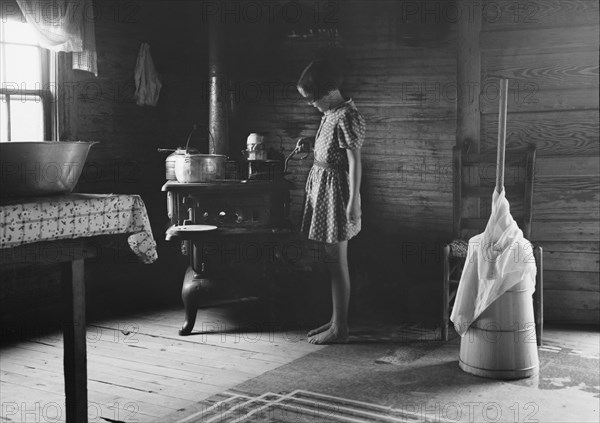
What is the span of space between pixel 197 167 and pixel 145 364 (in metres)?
1.38

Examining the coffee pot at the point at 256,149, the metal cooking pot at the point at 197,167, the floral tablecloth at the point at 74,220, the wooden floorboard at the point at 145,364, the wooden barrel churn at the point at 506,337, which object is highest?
the coffee pot at the point at 256,149

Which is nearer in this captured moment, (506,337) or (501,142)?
(506,337)

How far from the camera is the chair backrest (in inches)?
201

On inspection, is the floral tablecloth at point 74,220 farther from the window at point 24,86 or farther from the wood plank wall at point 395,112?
the wood plank wall at point 395,112

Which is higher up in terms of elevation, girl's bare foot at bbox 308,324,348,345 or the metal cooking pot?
the metal cooking pot

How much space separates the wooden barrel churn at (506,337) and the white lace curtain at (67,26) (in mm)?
3313

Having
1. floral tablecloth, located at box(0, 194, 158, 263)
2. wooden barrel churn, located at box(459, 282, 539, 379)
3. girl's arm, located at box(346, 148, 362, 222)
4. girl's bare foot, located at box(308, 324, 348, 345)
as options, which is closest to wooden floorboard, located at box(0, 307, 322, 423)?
girl's bare foot, located at box(308, 324, 348, 345)

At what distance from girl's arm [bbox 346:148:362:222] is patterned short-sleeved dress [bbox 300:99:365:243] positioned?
5cm

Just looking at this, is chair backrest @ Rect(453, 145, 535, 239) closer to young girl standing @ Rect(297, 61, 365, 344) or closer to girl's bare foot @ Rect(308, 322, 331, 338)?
young girl standing @ Rect(297, 61, 365, 344)

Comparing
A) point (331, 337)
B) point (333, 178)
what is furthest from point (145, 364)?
point (333, 178)

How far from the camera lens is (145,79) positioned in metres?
6.21

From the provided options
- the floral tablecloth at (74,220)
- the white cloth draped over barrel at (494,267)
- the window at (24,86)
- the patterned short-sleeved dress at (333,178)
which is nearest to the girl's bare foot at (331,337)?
the patterned short-sleeved dress at (333,178)

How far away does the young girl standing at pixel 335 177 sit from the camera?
186 inches

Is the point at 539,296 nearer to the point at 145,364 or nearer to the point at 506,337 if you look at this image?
the point at 506,337
